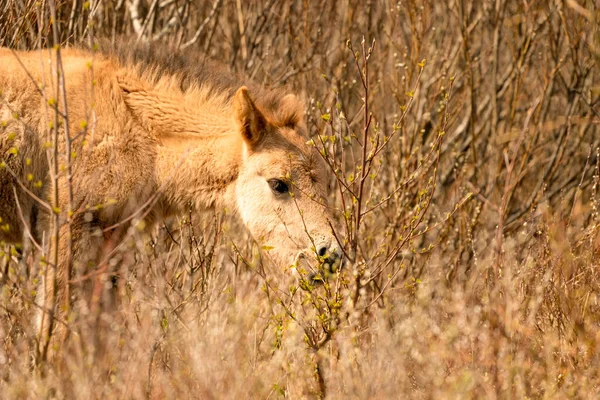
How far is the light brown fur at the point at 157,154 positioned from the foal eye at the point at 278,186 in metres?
0.04

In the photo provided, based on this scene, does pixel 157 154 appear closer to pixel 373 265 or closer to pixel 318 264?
pixel 318 264

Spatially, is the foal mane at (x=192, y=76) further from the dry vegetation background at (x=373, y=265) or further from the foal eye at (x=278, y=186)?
the foal eye at (x=278, y=186)

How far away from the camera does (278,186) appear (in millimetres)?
6066

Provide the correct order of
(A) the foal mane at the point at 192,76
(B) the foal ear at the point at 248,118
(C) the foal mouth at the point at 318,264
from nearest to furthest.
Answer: (C) the foal mouth at the point at 318,264 < (B) the foal ear at the point at 248,118 < (A) the foal mane at the point at 192,76

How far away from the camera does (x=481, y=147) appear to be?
32.1 ft

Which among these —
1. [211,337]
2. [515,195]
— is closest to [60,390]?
[211,337]

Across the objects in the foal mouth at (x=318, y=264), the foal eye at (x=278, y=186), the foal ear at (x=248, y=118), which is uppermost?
the foal ear at (x=248, y=118)

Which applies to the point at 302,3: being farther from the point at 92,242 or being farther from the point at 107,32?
the point at 92,242

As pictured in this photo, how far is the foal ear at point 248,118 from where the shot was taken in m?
5.80

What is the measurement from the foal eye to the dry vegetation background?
0.43m

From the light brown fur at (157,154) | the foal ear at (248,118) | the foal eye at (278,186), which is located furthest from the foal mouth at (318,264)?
the foal ear at (248,118)

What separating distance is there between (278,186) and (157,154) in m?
0.92

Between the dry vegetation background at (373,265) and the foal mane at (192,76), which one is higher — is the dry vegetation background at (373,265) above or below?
below

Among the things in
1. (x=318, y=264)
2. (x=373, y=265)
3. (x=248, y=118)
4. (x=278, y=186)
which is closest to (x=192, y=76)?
(x=248, y=118)
